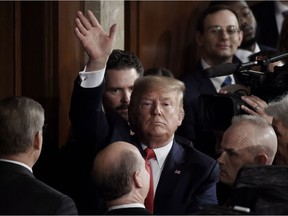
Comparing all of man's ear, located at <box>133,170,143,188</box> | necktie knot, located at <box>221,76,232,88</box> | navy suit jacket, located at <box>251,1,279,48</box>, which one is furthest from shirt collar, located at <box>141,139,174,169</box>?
navy suit jacket, located at <box>251,1,279,48</box>

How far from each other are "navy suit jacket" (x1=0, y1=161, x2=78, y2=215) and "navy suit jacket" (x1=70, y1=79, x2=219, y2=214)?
1.88 feet

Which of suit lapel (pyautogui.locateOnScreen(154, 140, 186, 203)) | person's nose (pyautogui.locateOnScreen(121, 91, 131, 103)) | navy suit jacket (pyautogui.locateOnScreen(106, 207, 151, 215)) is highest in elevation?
person's nose (pyautogui.locateOnScreen(121, 91, 131, 103))

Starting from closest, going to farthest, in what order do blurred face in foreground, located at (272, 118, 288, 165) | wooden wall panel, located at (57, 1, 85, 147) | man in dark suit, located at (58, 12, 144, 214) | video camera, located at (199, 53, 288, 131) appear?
blurred face in foreground, located at (272, 118, 288, 165) → video camera, located at (199, 53, 288, 131) → man in dark suit, located at (58, 12, 144, 214) → wooden wall panel, located at (57, 1, 85, 147)

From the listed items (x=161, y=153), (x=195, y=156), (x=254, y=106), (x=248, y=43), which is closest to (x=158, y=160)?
(x=161, y=153)

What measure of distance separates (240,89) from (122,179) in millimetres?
1228

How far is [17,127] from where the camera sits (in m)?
3.27

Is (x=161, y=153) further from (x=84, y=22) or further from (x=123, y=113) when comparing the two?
(x=84, y=22)

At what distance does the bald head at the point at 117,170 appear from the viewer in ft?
9.59

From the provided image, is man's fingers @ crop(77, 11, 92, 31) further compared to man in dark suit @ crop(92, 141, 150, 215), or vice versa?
man's fingers @ crop(77, 11, 92, 31)

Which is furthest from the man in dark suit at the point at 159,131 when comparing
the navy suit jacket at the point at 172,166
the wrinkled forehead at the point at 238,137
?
the wrinkled forehead at the point at 238,137

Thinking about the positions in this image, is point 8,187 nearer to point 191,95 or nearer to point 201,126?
A: point 201,126

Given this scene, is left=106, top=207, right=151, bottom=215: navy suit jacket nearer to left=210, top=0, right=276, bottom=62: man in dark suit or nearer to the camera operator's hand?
the camera operator's hand

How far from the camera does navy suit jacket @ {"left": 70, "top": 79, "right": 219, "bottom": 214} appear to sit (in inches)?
140

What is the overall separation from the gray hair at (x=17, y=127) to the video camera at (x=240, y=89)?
2.57ft
